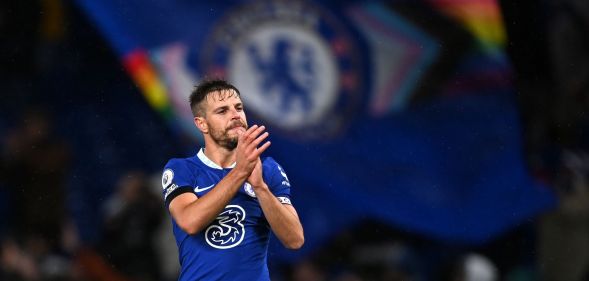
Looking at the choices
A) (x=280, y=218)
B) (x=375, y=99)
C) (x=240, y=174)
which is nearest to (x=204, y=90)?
(x=240, y=174)

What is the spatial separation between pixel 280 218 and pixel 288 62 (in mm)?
4957

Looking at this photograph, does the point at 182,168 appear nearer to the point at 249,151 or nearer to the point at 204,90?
the point at 204,90

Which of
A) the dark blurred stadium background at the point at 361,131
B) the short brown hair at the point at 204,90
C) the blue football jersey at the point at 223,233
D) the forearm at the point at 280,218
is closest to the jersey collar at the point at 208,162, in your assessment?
the blue football jersey at the point at 223,233

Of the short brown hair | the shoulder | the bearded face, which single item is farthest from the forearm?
the short brown hair

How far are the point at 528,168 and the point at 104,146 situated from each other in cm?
442

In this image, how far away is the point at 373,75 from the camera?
11.4 meters

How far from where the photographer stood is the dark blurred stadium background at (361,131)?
36.7ft

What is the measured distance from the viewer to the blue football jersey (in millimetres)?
6609

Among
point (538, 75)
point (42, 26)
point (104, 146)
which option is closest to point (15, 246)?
point (104, 146)

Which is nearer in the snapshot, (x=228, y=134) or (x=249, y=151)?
(x=249, y=151)

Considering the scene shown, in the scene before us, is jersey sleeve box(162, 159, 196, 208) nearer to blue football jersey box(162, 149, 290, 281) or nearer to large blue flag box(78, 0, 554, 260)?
blue football jersey box(162, 149, 290, 281)

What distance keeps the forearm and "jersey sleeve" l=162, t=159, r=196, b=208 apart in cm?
44

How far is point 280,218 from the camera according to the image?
6422 millimetres

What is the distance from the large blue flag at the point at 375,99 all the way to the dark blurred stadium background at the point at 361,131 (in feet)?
0.04
